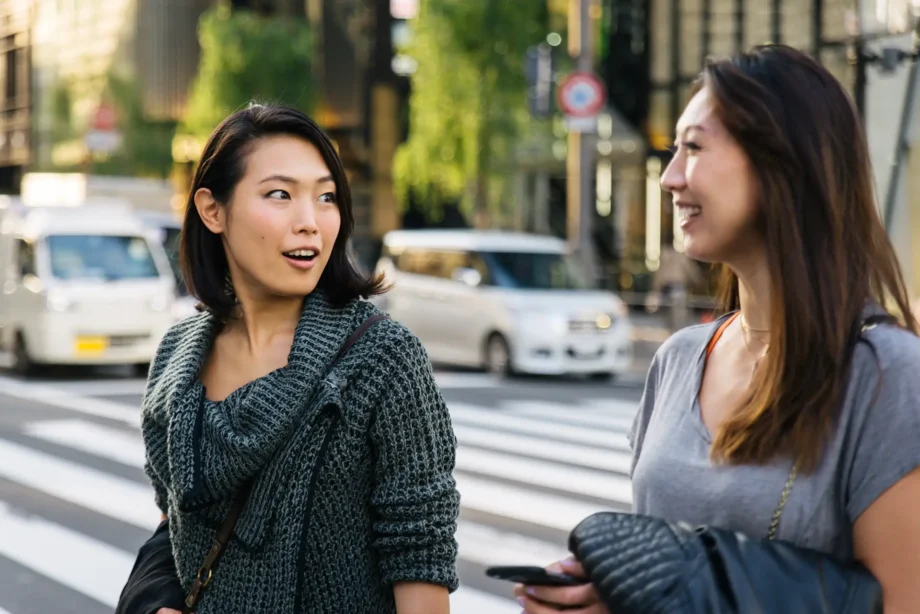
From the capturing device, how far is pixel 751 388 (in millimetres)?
2004

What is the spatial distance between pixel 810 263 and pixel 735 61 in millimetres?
306

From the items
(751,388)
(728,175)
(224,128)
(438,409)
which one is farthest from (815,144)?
(224,128)

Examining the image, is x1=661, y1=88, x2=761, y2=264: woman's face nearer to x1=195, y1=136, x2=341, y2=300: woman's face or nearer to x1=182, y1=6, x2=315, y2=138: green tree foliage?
x1=195, y1=136, x2=341, y2=300: woman's face

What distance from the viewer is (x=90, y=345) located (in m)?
15.7

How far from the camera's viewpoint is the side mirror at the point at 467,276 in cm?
1665

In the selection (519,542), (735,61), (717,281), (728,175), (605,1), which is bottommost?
(519,542)

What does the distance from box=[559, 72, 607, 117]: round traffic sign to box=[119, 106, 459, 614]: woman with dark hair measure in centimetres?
1611

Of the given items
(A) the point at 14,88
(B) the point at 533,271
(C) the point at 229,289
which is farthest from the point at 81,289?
(A) the point at 14,88

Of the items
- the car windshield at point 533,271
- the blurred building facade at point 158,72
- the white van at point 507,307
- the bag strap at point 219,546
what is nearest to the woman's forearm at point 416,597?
the bag strap at point 219,546

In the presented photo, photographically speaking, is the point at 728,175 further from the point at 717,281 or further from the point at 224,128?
the point at 224,128

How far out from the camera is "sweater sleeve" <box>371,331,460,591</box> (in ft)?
7.52

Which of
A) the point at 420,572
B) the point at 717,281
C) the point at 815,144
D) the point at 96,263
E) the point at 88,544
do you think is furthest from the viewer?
the point at 96,263

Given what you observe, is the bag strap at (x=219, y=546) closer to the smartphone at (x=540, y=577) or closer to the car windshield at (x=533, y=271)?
the smartphone at (x=540, y=577)

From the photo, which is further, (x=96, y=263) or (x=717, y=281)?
(x=96, y=263)
